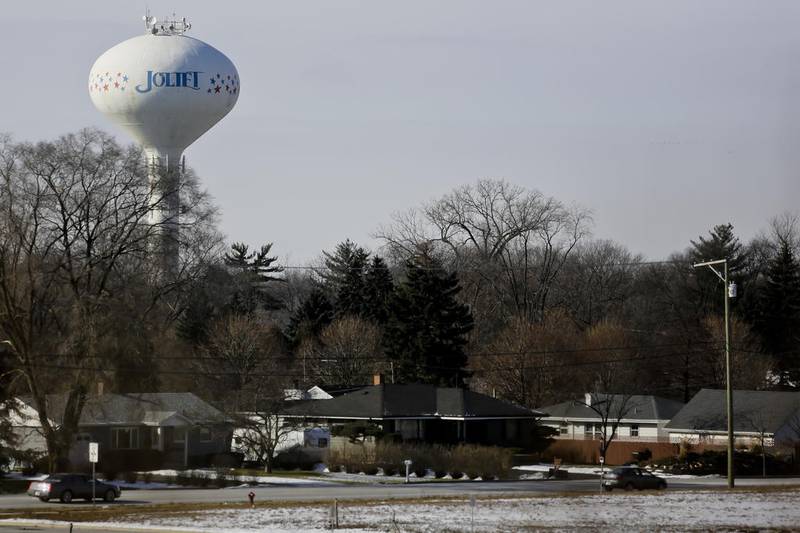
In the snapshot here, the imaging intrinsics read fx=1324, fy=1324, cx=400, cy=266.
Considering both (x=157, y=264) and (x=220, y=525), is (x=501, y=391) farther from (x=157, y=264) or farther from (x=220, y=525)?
(x=220, y=525)

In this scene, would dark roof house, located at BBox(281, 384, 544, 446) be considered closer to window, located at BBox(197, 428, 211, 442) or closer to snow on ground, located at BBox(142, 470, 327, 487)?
window, located at BBox(197, 428, 211, 442)

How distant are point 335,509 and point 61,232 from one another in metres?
32.0

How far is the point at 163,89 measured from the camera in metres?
95.7

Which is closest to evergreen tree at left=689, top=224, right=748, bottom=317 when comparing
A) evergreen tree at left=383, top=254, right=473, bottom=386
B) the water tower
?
evergreen tree at left=383, top=254, right=473, bottom=386

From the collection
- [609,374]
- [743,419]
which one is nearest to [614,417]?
[609,374]

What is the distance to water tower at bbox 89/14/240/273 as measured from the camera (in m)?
95.9

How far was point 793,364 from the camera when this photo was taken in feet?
319

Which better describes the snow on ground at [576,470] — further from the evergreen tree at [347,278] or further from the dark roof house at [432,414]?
the evergreen tree at [347,278]

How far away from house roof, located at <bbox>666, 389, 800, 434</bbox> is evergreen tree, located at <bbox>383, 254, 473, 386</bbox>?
1644 cm

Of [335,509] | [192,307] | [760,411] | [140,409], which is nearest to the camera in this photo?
[335,509]

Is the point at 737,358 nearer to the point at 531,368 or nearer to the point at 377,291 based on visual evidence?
the point at 531,368

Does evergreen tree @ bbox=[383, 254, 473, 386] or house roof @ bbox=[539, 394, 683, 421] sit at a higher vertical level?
evergreen tree @ bbox=[383, 254, 473, 386]

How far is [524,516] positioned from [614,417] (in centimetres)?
4692

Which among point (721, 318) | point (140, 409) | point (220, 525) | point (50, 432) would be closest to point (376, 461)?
point (140, 409)
